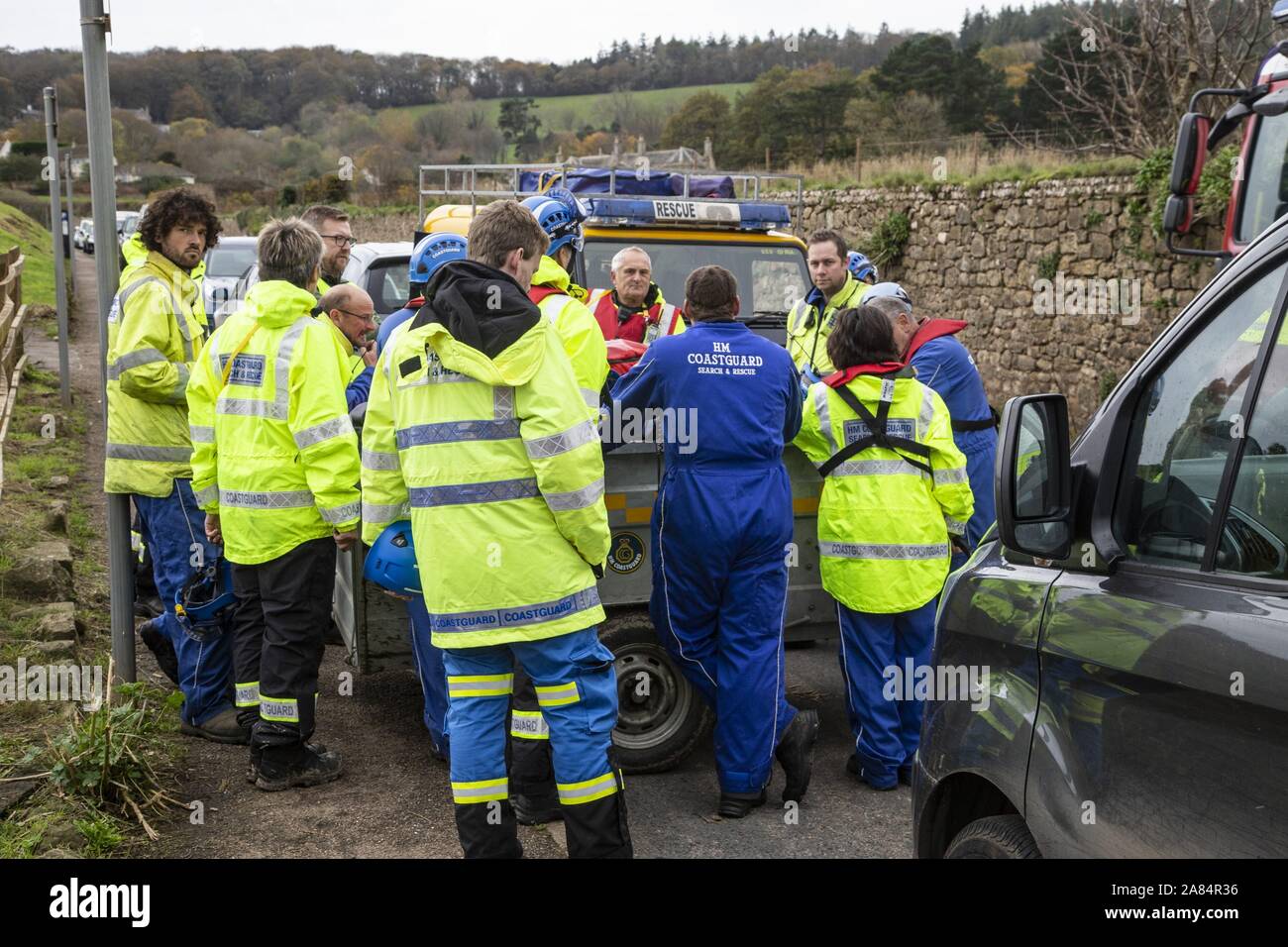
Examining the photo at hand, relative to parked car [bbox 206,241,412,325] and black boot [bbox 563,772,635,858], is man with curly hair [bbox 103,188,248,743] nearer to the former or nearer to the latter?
black boot [bbox 563,772,635,858]

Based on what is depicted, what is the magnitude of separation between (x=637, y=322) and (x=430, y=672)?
2.68 metres

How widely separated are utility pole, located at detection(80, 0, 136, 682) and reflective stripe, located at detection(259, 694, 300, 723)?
0.92 metres

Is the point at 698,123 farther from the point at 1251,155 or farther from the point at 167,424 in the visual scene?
the point at 167,424

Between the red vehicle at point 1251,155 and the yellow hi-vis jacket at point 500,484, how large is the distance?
4973mm

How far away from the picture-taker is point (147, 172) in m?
58.6

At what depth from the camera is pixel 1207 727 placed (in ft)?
6.79

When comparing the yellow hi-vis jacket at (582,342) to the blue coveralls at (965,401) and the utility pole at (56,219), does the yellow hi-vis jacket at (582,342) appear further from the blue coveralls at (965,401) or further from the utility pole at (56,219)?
the utility pole at (56,219)

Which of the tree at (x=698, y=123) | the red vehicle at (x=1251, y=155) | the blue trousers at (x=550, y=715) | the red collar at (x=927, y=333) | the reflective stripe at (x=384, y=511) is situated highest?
the tree at (x=698, y=123)

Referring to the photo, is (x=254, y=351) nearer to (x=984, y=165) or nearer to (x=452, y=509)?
(x=452, y=509)

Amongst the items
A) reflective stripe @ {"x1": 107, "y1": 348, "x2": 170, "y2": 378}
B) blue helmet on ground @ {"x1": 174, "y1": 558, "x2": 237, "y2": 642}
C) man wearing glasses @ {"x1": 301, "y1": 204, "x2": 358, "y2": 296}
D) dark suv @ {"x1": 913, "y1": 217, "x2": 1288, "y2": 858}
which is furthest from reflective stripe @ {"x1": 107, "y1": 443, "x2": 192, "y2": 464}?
dark suv @ {"x1": 913, "y1": 217, "x2": 1288, "y2": 858}

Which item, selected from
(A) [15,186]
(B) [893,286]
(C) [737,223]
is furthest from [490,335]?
(A) [15,186]

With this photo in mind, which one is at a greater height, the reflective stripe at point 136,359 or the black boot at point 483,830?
the reflective stripe at point 136,359

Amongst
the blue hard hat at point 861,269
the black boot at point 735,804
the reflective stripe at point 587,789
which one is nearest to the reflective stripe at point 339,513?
the reflective stripe at point 587,789

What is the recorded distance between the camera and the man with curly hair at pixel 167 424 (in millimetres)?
5613
